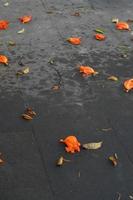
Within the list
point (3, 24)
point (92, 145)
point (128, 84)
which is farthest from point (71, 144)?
point (3, 24)

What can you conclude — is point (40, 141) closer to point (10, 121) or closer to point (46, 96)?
point (10, 121)

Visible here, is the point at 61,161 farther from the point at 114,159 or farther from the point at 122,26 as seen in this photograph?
the point at 122,26

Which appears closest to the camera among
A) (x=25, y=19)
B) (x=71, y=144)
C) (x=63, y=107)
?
(x=71, y=144)

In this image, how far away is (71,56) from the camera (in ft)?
18.7

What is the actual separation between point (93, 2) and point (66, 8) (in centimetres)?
54

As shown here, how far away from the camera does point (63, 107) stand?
473 centimetres

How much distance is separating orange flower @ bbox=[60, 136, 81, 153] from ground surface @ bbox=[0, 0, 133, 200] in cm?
6

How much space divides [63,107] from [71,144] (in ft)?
2.10

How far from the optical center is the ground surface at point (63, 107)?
3.82 m

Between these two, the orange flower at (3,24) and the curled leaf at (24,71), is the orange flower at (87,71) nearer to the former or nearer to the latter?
the curled leaf at (24,71)

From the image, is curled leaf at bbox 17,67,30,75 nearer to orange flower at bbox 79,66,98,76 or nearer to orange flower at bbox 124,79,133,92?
orange flower at bbox 79,66,98,76

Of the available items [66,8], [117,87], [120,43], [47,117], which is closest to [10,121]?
[47,117]

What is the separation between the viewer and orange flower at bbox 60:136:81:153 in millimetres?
4152

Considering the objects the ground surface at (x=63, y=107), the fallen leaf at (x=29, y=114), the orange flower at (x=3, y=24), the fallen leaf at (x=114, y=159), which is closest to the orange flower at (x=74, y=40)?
the ground surface at (x=63, y=107)
